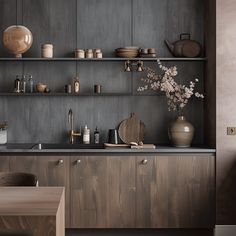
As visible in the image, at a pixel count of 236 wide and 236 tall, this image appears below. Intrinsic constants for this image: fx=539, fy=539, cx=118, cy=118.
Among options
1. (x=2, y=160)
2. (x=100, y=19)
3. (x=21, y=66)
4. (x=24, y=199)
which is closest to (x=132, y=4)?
(x=100, y=19)

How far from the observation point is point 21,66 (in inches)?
232

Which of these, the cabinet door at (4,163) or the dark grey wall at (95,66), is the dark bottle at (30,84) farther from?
the cabinet door at (4,163)

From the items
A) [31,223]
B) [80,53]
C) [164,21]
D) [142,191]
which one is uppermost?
[164,21]

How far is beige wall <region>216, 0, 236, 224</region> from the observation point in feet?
17.2

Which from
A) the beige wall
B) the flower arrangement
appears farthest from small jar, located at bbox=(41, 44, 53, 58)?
the beige wall

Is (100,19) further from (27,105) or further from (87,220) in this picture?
(87,220)

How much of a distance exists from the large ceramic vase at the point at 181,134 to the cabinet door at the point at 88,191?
80 cm

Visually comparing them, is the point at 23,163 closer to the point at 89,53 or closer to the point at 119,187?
the point at 119,187

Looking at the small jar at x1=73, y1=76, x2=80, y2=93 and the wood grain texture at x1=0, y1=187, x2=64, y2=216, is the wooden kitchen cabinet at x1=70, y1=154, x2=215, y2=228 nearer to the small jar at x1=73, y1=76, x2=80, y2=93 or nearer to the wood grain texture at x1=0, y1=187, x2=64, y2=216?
the small jar at x1=73, y1=76, x2=80, y2=93

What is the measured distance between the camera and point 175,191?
17.2 ft

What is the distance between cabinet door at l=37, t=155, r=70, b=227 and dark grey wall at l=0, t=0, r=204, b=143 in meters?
0.68

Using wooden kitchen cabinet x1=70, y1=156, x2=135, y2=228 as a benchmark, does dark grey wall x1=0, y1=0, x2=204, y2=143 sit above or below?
above

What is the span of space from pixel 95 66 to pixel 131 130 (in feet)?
2.63

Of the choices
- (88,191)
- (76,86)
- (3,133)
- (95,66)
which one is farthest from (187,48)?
(3,133)
